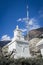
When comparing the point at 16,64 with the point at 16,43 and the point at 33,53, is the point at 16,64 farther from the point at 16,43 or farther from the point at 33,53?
the point at 33,53

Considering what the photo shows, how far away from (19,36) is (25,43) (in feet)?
2.00

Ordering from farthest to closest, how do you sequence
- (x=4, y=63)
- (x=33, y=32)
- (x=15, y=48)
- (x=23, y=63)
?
(x=33, y=32) → (x=15, y=48) → (x=23, y=63) → (x=4, y=63)

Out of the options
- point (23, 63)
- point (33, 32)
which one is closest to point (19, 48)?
point (23, 63)

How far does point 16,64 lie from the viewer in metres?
8.04

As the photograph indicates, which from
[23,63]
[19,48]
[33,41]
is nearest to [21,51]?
[19,48]

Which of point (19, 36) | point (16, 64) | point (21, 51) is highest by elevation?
point (19, 36)

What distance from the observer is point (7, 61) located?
7.94 m

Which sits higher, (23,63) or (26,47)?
(26,47)

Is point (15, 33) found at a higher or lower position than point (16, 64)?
higher

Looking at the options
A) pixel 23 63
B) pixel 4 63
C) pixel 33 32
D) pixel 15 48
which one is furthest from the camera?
pixel 33 32

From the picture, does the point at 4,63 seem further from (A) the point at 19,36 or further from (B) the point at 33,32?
(B) the point at 33,32

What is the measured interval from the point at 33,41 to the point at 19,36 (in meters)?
2.33

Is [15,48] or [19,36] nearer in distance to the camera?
[15,48]

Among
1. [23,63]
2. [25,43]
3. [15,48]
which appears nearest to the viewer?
[23,63]
